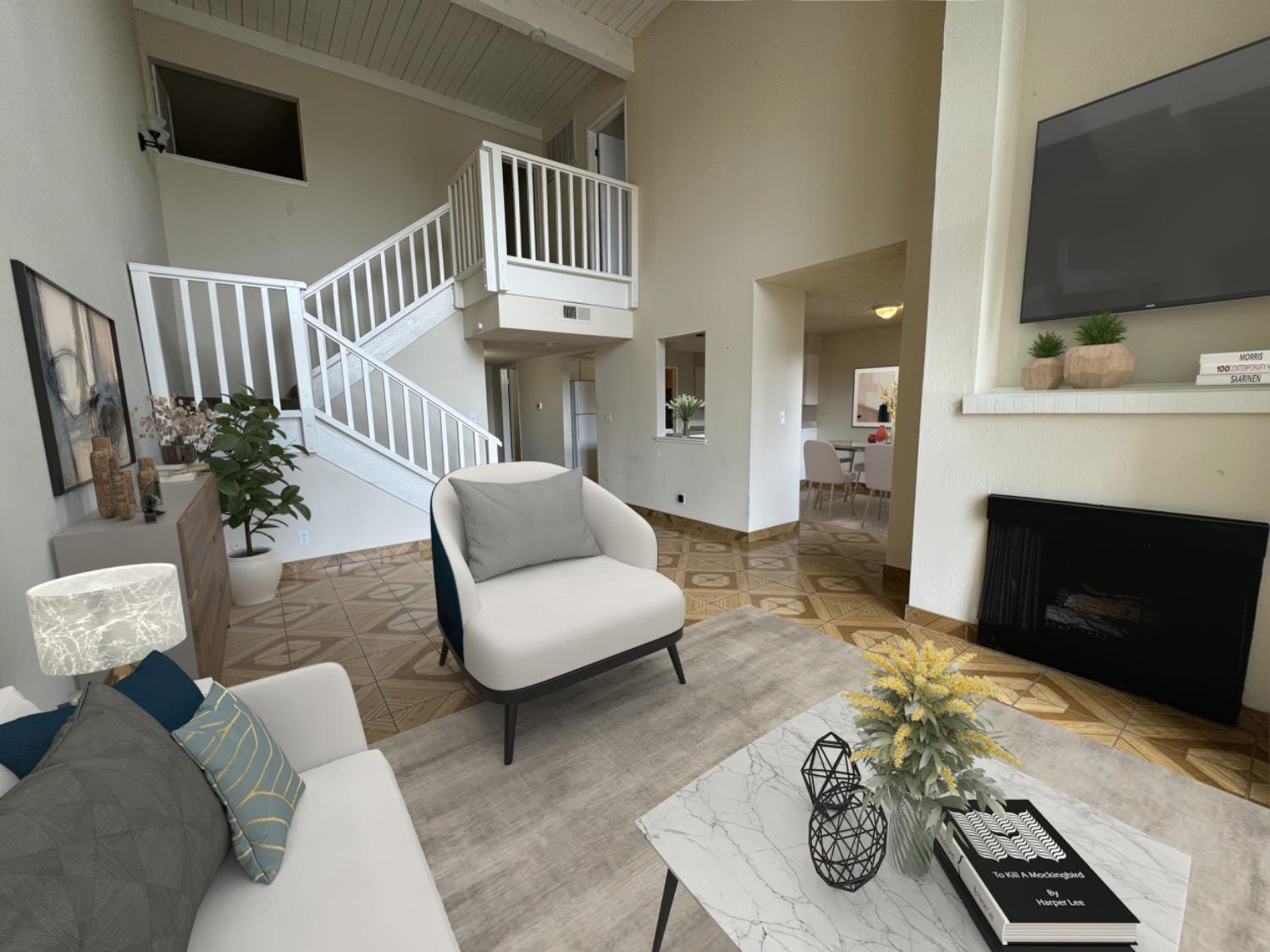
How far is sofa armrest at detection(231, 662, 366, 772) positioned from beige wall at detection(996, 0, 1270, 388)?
10.2ft

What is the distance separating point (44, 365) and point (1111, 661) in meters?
4.30

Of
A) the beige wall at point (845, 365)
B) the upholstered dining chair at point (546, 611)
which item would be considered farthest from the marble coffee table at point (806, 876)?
the beige wall at point (845, 365)

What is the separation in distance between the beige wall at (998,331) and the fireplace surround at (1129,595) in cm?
7

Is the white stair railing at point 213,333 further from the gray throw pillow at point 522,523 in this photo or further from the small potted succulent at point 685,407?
the small potted succulent at point 685,407

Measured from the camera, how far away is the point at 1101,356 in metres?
2.18

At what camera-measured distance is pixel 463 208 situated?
4891 mm

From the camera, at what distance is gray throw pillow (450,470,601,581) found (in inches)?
87.0

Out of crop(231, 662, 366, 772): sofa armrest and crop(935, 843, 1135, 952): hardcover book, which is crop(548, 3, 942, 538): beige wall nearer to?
crop(935, 843, 1135, 952): hardcover book

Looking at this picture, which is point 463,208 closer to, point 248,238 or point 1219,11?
point 248,238

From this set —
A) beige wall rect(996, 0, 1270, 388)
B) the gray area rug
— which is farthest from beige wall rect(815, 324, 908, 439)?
the gray area rug

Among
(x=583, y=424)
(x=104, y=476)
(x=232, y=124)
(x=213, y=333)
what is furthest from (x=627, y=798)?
(x=232, y=124)

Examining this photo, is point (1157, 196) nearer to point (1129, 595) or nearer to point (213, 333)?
point (1129, 595)

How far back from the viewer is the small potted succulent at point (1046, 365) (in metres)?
2.35

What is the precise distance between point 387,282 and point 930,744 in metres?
6.13
